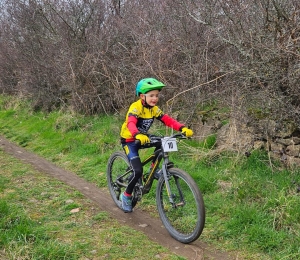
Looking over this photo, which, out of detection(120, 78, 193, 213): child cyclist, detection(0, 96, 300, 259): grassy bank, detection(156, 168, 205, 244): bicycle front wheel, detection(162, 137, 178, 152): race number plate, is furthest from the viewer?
detection(120, 78, 193, 213): child cyclist

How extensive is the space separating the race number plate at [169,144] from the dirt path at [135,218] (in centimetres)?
111

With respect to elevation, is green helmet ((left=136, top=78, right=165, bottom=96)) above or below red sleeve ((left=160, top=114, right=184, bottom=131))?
above

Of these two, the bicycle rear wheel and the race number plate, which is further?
the bicycle rear wheel

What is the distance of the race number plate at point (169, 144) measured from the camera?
4.52 m

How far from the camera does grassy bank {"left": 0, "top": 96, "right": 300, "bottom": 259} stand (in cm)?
429

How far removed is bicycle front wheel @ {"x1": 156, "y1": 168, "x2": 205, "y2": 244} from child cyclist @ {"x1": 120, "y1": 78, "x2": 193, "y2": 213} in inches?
19.7

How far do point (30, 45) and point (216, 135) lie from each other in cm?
880

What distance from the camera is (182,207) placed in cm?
462

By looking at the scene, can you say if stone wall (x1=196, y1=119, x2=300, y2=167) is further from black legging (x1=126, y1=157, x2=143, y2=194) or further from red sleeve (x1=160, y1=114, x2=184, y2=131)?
black legging (x1=126, y1=157, x2=143, y2=194)

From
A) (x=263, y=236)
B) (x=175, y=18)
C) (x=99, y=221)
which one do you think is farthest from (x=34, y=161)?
(x=263, y=236)

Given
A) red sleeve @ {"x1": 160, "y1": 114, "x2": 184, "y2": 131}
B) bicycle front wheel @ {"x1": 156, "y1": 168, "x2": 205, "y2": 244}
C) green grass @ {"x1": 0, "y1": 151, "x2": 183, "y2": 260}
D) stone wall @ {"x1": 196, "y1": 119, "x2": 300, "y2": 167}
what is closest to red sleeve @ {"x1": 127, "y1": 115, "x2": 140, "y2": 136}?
red sleeve @ {"x1": 160, "y1": 114, "x2": 184, "y2": 131}

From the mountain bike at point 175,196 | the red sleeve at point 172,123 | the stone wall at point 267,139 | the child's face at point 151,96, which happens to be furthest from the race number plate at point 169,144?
the stone wall at point 267,139

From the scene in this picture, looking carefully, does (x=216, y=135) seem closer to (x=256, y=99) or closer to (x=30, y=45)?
(x=256, y=99)

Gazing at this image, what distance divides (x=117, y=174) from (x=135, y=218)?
86cm
